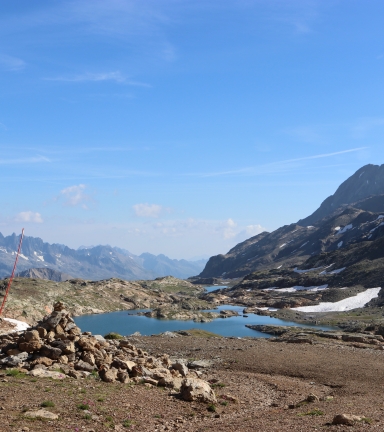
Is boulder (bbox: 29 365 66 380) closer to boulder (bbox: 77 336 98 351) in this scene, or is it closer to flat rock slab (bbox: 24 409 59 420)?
boulder (bbox: 77 336 98 351)

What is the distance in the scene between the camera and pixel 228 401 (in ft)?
94.0

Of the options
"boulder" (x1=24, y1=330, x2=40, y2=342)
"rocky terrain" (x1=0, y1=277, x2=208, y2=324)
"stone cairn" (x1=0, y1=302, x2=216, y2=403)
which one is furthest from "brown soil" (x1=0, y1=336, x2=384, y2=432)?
"rocky terrain" (x1=0, y1=277, x2=208, y2=324)

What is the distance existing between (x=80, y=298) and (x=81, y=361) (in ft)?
356

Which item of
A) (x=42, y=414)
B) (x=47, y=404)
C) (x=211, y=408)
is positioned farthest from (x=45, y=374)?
(x=211, y=408)

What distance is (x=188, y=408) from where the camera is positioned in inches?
1024

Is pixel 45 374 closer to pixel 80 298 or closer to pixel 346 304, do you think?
pixel 80 298

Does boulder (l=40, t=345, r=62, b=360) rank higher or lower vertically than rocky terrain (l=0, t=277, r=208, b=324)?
higher

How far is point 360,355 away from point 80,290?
109720 millimetres

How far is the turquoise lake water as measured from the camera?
10188cm

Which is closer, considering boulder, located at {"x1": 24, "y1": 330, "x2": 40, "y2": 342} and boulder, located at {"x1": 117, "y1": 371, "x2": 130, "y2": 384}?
boulder, located at {"x1": 117, "y1": 371, "x2": 130, "y2": 384}

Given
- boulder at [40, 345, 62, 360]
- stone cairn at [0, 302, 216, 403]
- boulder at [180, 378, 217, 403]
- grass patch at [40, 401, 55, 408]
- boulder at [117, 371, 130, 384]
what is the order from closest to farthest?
grass patch at [40, 401, 55, 408], boulder at [180, 378, 217, 403], stone cairn at [0, 302, 216, 403], boulder at [117, 371, 130, 384], boulder at [40, 345, 62, 360]

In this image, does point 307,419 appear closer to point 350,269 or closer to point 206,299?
point 206,299

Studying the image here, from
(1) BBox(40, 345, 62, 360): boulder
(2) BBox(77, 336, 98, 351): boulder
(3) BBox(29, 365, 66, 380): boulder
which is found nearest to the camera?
(3) BBox(29, 365, 66, 380): boulder

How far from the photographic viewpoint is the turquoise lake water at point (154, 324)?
102 meters
